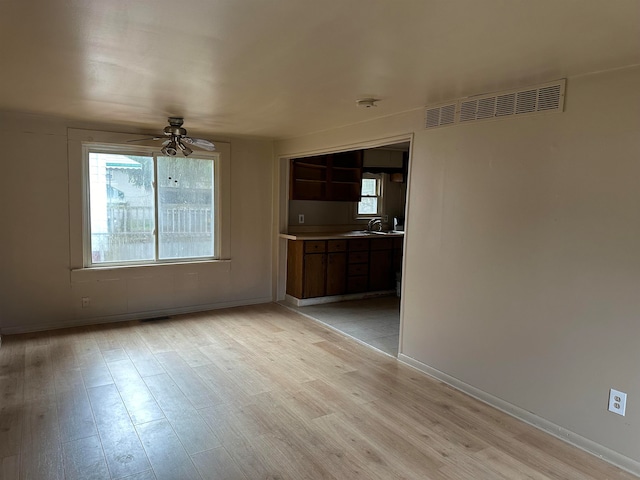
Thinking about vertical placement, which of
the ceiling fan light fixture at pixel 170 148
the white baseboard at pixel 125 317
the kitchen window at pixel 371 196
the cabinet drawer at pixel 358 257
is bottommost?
the white baseboard at pixel 125 317

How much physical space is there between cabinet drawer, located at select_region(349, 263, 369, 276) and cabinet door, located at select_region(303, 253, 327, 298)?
1.46 feet

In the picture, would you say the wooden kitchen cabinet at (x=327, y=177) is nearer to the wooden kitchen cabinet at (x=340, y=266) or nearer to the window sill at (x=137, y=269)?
the wooden kitchen cabinet at (x=340, y=266)

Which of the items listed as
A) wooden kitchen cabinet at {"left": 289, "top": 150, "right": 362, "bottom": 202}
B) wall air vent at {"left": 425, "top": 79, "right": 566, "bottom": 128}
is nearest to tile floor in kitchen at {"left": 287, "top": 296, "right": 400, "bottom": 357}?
wooden kitchen cabinet at {"left": 289, "top": 150, "right": 362, "bottom": 202}

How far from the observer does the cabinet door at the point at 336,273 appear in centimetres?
598

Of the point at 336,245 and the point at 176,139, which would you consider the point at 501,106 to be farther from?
the point at 336,245

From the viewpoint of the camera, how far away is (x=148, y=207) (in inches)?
202

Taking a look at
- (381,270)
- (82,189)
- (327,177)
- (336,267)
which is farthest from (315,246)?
(82,189)

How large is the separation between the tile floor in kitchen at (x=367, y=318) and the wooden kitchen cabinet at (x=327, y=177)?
160 cm

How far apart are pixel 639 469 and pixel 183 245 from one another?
483cm

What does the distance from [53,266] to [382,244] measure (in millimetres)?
4250

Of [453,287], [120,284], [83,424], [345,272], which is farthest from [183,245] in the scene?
[453,287]

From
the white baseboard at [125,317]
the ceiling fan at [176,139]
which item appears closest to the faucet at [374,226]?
the white baseboard at [125,317]

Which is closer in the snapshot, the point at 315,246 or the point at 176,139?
the point at 176,139

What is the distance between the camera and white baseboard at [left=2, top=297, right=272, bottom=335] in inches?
177
